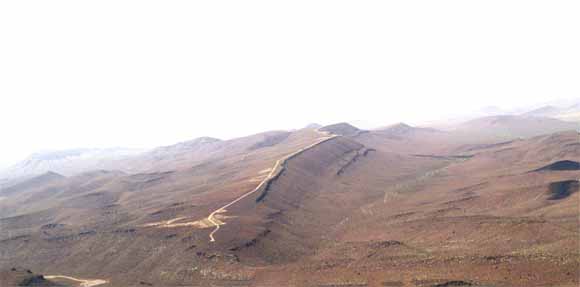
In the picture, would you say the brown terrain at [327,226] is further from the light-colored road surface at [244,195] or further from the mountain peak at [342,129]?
the mountain peak at [342,129]

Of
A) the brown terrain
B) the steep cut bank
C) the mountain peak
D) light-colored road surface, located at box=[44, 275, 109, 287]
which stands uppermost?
the mountain peak

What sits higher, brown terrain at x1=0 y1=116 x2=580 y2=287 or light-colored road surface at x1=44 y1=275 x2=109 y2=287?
brown terrain at x1=0 y1=116 x2=580 y2=287

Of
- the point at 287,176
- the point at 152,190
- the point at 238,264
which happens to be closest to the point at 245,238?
the point at 238,264

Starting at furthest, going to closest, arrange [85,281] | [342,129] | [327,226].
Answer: [342,129] → [327,226] → [85,281]

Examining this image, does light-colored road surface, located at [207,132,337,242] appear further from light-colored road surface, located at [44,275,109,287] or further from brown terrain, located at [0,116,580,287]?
light-colored road surface, located at [44,275,109,287]

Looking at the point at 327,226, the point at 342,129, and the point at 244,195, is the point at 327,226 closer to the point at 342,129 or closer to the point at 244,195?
the point at 244,195

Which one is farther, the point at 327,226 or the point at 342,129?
the point at 342,129

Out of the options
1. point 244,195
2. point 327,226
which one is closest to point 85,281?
point 244,195

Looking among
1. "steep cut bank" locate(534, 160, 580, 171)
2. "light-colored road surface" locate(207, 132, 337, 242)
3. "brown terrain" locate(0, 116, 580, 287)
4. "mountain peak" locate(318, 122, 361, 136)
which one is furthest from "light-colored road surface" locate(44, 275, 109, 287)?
"mountain peak" locate(318, 122, 361, 136)
